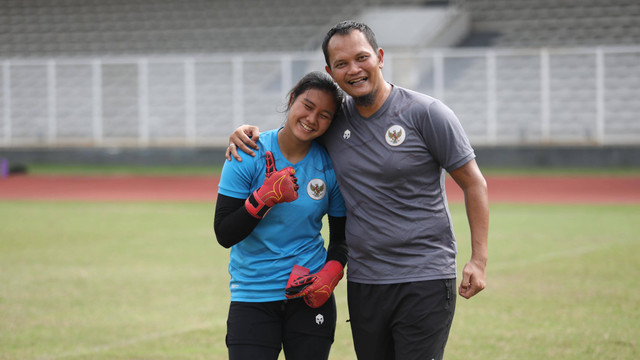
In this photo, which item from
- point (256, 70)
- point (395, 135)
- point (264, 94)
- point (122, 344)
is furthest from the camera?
point (256, 70)

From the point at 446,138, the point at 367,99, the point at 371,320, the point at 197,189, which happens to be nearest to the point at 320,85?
the point at 367,99

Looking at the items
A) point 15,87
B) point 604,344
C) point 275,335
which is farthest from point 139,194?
point 275,335

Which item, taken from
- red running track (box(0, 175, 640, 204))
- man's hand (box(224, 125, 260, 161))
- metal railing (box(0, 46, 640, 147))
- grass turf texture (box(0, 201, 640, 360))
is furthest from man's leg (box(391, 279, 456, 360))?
metal railing (box(0, 46, 640, 147))

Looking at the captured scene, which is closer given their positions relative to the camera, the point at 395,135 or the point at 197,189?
the point at 395,135

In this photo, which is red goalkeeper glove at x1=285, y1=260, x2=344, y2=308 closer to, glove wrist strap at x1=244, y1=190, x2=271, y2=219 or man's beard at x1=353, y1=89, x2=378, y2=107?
glove wrist strap at x1=244, y1=190, x2=271, y2=219

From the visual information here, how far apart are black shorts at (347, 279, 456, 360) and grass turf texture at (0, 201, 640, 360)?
7.93ft

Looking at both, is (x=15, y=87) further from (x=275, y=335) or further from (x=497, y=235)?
(x=275, y=335)

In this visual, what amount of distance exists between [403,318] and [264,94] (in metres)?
20.8

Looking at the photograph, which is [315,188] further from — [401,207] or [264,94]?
[264,94]

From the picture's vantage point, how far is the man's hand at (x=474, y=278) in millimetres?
3564

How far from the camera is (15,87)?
82.8 feet

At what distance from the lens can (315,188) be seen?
152 inches

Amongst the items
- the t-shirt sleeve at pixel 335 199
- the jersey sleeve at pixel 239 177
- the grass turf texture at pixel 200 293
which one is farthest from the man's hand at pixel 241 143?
the grass turf texture at pixel 200 293

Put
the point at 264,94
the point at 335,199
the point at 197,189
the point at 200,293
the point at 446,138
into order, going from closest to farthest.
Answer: the point at 446,138 < the point at 335,199 < the point at 200,293 < the point at 197,189 < the point at 264,94
